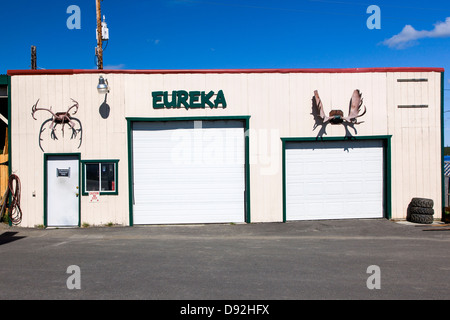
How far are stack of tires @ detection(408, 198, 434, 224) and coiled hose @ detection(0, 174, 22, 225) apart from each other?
12.7 meters

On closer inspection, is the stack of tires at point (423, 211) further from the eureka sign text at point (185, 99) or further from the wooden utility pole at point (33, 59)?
the wooden utility pole at point (33, 59)

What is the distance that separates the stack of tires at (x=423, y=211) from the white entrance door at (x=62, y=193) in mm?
10870

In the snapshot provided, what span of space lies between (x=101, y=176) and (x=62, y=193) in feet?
4.53

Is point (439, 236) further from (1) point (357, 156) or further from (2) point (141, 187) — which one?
(2) point (141, 187)

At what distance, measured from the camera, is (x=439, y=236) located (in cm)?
1167

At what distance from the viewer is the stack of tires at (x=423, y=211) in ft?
44.0

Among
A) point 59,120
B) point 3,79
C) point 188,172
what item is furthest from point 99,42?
point 188,172

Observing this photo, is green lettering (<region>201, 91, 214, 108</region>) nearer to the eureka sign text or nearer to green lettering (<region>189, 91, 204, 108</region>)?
the eureka sign text

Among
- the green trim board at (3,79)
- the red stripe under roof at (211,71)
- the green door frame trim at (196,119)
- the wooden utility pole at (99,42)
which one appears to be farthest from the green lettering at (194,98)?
the wooden utility pole at (99,42)

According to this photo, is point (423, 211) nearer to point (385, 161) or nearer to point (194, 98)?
point (385, 161)

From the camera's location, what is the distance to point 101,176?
13.6 meters

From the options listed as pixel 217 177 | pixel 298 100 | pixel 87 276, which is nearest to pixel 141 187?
pixel 217 177
